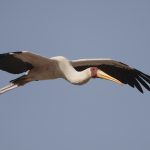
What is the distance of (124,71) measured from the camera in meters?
17.9

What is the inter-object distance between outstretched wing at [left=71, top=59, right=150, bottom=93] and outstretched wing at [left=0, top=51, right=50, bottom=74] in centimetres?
122

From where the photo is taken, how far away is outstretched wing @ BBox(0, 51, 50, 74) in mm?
15876

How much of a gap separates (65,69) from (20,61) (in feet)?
3.39

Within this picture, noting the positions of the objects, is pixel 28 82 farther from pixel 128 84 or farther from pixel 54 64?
pixel 128 84

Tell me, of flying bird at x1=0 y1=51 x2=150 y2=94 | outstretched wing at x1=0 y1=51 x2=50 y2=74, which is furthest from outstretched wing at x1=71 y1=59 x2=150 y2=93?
outstretched wing at x1=0 y1=51 x2=50 y2=74

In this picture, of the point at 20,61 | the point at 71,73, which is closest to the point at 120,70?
the point at 71,73

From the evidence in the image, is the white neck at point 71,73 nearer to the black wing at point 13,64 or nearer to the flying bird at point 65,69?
the flying bird at point 65,69

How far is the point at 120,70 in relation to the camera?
17859 millimetres

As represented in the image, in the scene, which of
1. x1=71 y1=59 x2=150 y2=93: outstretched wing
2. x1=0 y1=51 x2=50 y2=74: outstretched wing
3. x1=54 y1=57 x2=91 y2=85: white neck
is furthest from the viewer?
x1=71 y1=59 x2=150 y2=93: outstretched wing

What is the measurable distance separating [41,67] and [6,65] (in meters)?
0.78

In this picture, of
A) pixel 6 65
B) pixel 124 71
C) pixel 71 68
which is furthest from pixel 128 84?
pixel 6 65

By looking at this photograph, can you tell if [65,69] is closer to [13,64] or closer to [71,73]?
[71,73]

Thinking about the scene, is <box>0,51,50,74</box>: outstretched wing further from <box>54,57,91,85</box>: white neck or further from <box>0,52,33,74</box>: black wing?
<box>54,57,91,85</box>: white neck

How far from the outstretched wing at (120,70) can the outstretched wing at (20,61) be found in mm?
1223
